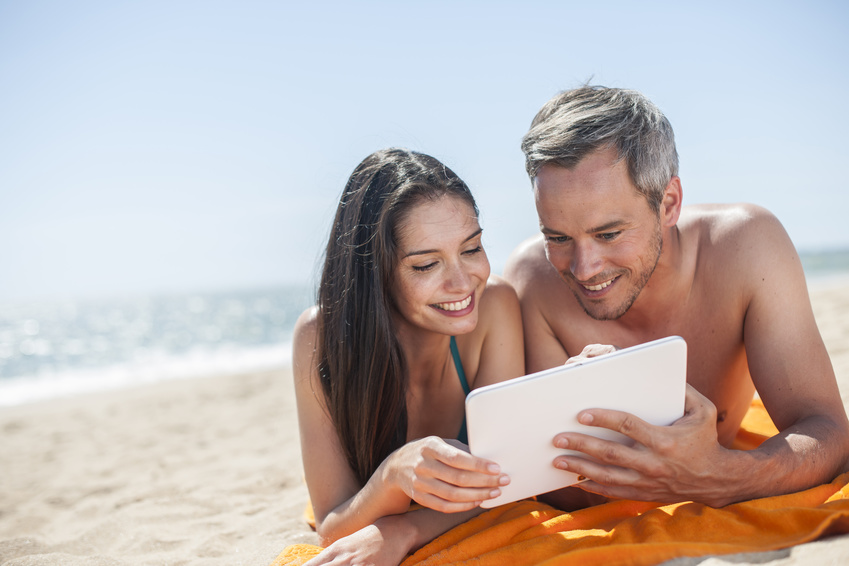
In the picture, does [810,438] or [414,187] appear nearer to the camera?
[810,438]

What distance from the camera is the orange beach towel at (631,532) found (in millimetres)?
1756

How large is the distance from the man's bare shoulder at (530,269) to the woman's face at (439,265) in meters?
0.58

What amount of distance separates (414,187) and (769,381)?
169 centimetres

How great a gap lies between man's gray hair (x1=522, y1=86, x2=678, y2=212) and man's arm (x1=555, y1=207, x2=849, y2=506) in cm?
50

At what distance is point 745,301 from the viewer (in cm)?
251

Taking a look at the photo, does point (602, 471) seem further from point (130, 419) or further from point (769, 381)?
point (130, 419)

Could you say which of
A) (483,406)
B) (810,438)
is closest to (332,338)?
(483,406)

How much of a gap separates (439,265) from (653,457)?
1.11 meters

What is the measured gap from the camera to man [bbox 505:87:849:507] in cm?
187

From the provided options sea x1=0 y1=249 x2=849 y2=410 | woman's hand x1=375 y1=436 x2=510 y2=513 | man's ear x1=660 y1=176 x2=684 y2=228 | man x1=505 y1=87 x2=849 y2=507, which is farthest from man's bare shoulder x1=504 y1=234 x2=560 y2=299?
woman's hand x1=375 y1=436 x2=510 y2=513

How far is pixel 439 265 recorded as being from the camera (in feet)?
7.98

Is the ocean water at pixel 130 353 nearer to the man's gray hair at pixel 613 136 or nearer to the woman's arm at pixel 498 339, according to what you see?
the woman's arm at pixel 498 339

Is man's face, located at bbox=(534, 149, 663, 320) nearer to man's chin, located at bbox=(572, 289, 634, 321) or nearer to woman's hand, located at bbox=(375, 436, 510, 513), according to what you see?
man's chin, located at bbox=(572, 289, 634, 321)

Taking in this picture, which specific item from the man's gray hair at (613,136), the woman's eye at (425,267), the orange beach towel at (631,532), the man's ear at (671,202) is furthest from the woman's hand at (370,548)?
the man's ear at (671,202)
